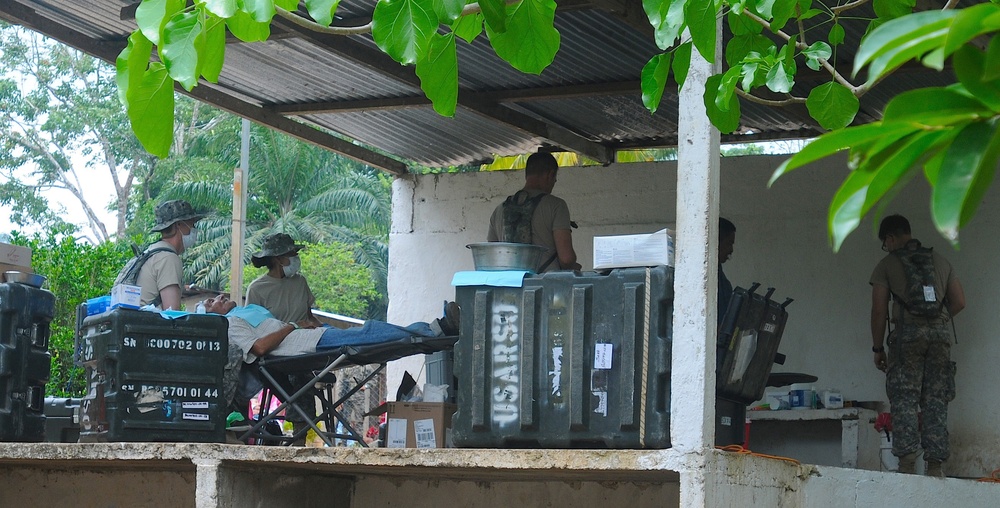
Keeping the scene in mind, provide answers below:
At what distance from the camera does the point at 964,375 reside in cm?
788

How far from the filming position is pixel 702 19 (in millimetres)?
2938

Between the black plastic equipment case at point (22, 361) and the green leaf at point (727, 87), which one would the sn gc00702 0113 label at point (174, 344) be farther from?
the green leaf at point (727, 87)

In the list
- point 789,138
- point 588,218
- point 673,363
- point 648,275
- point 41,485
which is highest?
point 789,138

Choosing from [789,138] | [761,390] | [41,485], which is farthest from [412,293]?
[761,390]

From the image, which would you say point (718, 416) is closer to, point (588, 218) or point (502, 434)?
point (502, 434)

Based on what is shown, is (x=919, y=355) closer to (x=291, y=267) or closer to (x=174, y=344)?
(x=291, y=267)

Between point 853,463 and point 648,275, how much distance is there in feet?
10.1

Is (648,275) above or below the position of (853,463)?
above

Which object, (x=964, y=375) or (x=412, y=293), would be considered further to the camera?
(x=412, y=293)

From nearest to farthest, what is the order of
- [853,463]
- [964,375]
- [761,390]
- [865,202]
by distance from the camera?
[865,202], [761,390], [853,463], [964,375]

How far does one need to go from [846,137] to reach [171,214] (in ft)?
18.3

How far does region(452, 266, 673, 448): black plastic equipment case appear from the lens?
4523mm

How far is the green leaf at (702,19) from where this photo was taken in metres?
2.93

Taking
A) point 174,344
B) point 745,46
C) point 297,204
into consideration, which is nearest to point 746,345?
point 745,46
